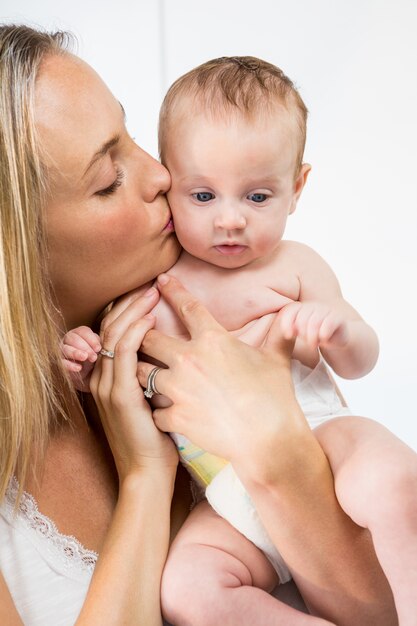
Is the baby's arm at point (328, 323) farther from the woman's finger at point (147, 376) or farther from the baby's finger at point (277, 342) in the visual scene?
the woman's finger at point (147, 376)

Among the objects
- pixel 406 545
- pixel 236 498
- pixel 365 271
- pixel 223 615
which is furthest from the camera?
pixel 365 271

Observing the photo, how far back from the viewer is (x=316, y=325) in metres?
1.61

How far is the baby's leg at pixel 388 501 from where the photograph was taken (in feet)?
4.94

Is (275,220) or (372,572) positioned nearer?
(372,572)

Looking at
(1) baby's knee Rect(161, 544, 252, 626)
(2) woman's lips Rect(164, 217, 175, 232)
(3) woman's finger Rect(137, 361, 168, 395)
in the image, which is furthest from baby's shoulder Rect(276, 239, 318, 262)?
(1) baby's knee Rect(161, 544, 252, 626)

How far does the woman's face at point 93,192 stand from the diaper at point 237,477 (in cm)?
35

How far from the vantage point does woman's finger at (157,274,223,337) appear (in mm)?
1803

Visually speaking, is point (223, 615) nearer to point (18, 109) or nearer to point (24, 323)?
point (24, 323)

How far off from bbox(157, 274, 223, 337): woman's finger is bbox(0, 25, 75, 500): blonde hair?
0.23 metres

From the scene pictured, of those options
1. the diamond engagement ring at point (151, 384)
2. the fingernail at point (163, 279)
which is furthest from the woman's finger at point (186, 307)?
the diamond engagement ring at point (151, 384)

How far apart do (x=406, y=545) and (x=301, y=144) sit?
80cm

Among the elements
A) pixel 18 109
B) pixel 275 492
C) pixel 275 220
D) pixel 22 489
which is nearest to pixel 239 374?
pixel 275 492

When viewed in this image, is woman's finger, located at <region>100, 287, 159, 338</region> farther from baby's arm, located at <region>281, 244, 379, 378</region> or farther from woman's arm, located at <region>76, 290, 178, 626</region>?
baby's arm, located at <region>281, 244, 379, 378</region>

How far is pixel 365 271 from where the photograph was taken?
11.5ft
